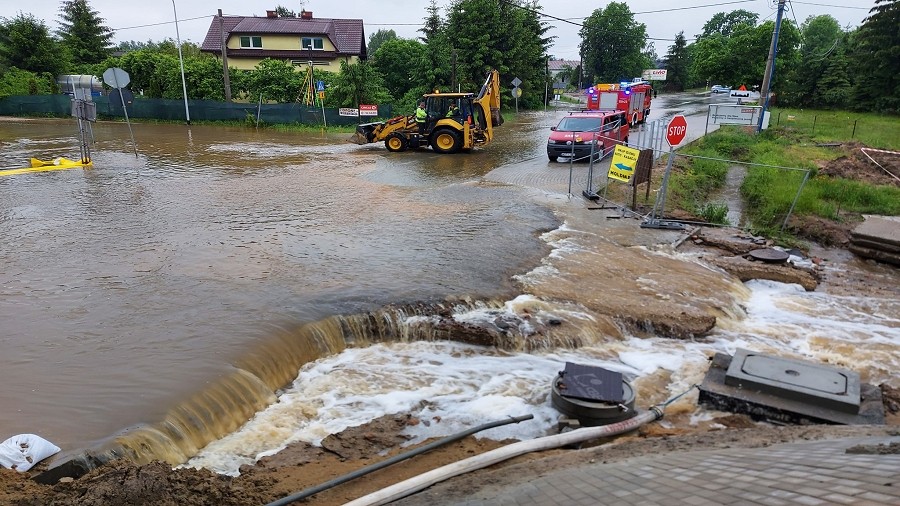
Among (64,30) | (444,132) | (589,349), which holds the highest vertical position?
(64,30)

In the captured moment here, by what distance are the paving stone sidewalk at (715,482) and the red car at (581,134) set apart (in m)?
16.5

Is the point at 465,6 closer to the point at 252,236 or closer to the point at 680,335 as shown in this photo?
the point at 252,236

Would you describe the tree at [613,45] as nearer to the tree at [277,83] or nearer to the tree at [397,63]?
the tree at [397,63]

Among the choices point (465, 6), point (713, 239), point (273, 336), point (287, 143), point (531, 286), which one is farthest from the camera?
point (465, 6)

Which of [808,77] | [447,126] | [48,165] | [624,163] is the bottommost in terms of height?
[48,165]

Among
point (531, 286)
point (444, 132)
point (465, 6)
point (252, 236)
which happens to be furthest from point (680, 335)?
point (465, 6)

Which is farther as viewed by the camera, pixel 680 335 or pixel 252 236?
pixel 252 236

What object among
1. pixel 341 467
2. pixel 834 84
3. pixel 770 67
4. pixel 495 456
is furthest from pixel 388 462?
pixel 834 84

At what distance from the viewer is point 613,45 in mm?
86688

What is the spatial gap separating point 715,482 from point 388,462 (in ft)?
8.23

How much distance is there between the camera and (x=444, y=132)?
22.5 metres

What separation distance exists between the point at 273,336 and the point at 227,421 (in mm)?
1453

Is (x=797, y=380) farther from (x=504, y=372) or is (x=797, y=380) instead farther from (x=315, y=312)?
(x=315, y=312)

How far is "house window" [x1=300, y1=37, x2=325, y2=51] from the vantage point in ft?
158
